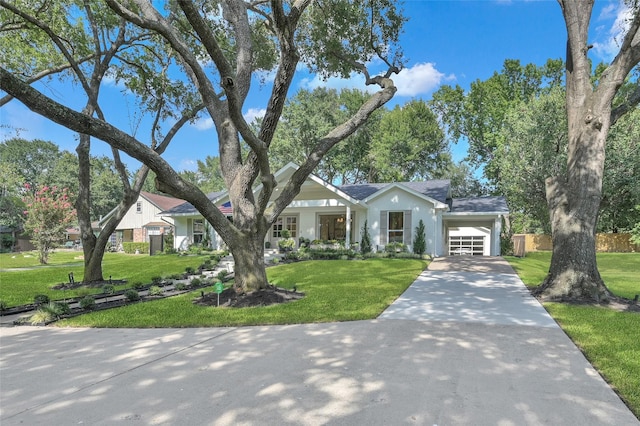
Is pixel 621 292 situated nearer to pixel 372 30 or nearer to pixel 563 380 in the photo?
pixel 563 380

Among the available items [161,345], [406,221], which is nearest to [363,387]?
[161,345]

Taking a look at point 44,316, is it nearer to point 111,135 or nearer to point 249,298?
point 111,135

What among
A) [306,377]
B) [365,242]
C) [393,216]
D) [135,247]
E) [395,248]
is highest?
[393,216]

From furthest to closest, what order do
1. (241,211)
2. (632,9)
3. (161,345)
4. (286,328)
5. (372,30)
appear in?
(372,30) → (632,9) → (241,211) → (286,328) → (161,345)

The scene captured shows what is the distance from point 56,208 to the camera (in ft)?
59.6

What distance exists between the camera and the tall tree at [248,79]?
589 centimetres

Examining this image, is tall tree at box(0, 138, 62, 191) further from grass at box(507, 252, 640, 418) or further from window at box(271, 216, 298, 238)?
grass at box(507, 252, 640, 418)

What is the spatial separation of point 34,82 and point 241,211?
7512 millimetres

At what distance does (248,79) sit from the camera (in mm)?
8594

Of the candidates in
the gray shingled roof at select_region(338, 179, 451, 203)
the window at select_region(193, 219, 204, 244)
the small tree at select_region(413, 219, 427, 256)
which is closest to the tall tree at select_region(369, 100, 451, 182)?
the gray shingled roof at select_region(338, 179, 451, 203)

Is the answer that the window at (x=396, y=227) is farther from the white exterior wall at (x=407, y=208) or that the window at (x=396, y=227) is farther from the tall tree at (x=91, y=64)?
the tall tree at (x=91, y=64)

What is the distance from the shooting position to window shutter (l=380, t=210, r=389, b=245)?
19547 millimetres

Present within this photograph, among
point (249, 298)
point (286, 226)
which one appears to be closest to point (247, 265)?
point (249, 298)

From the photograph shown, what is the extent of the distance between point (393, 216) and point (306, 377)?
16.6 metres
